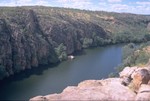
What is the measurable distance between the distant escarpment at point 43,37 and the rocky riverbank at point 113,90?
181ft

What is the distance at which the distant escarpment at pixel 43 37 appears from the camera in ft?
279

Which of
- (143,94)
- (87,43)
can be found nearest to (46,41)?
(87,43)

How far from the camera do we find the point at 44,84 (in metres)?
67.9

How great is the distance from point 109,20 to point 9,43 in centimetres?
9732

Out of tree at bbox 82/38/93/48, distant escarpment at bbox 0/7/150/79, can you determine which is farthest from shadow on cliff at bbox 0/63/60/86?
tree at bbox 82/38/93/48

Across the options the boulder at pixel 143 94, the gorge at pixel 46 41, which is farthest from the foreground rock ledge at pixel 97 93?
the gorge at pixel 46 41

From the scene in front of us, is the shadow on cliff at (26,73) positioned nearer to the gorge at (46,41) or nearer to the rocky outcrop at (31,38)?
the gorge at (46,41)

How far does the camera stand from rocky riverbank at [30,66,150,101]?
1864 cm

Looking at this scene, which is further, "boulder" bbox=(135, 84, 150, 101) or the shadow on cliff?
the shadow on cliff

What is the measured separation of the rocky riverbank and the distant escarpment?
55045 millimetres

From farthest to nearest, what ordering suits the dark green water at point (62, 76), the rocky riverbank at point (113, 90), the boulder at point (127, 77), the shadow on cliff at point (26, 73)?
the shadow on cliff at point (26, 73)
the dark green water at point (62, 76)
the boulder at point (127, 77)
the rocky riverbank at point (113, 90)

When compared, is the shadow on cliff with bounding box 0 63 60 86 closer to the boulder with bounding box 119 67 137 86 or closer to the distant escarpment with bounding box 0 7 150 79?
the distant escarpment with bounding box 0 7 150 79

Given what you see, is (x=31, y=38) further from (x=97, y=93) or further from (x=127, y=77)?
(x=97, y=93)

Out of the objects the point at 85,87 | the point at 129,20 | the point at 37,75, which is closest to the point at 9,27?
the point at 37,75
